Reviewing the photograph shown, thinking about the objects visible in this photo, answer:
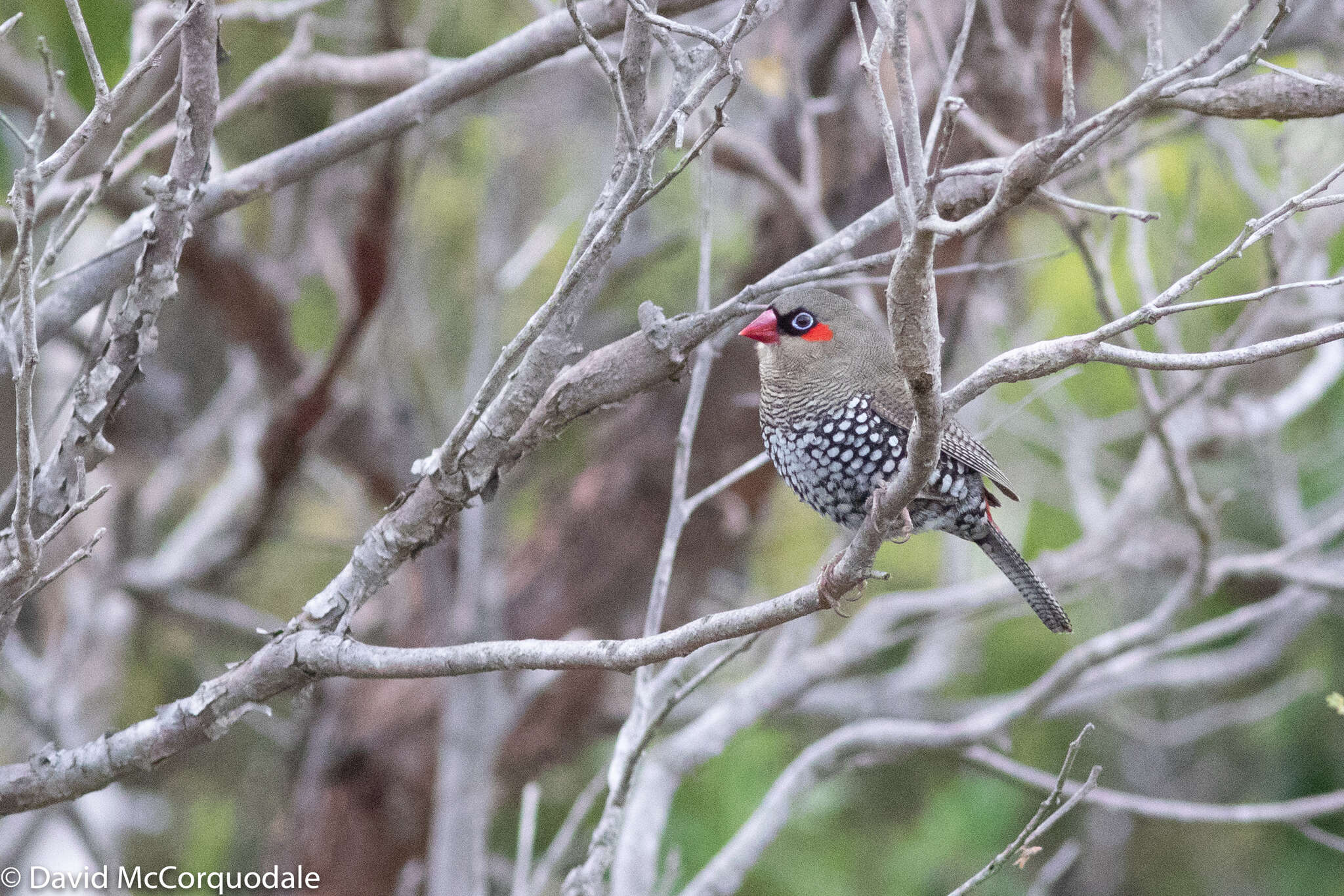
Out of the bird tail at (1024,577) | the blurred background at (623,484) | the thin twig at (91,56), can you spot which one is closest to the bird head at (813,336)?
the bird tail at (1024,577)

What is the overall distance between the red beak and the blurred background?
691 millimetres

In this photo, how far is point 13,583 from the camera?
7.51ft

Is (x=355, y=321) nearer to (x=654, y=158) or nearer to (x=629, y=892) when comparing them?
(x=629, y=892)

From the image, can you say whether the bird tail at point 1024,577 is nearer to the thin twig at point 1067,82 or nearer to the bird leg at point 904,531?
the bird leg at point 904,531

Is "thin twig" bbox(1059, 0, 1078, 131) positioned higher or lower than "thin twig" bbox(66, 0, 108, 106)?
lower

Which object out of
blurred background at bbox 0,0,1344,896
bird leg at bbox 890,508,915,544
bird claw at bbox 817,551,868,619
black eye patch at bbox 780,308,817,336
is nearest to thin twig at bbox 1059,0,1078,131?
bird claw at bbox 817,551,868,619

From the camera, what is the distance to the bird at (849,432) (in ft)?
10.5

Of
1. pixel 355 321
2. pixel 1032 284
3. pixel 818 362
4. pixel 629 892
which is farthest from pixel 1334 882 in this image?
pixel 355 321

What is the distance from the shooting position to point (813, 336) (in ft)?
11.1

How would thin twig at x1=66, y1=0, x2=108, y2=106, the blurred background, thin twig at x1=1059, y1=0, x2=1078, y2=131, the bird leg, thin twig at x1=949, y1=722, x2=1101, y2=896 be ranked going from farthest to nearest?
the blurred background → the bird leg → thin twig at x1=949, y1=722, x2=1101, y2=896 → thin twig at x1=66, y1=0, x2=108, y2=106 → thin twig at x1=1059, y1=0, x2=1078, y2=131

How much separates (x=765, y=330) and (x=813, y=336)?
0.13m

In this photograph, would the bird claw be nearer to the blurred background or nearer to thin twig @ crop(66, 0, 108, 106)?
thin twig @ crop(66, 0, 108, 106)

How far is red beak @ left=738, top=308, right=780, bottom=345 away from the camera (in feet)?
11.2

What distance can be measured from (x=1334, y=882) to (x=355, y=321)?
5661mm
